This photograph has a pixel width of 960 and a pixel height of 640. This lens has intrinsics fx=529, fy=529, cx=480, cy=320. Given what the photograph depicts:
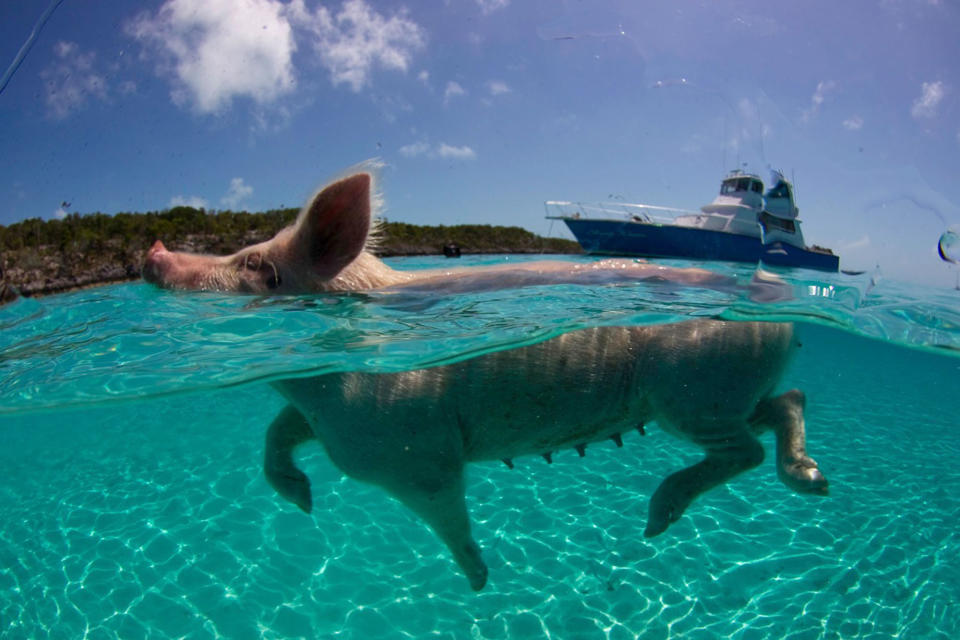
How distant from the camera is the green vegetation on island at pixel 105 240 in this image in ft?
19.0

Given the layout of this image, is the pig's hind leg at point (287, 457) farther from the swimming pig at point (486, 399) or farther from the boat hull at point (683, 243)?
the boat hull at point (683, 243)

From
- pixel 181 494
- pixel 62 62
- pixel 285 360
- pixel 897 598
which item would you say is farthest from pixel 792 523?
pixel 62 62

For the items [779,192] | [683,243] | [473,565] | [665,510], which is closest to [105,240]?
[473,565]

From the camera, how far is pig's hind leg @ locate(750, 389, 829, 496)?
327 cm

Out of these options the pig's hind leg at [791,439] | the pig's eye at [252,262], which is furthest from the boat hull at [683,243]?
the pig's eye at [252,262]

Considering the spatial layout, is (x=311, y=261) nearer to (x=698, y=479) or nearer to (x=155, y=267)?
(x=155, y=267)

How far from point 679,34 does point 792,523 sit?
5.74 meters

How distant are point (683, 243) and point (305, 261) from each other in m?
17.1

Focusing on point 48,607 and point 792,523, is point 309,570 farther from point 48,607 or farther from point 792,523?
point 792,523

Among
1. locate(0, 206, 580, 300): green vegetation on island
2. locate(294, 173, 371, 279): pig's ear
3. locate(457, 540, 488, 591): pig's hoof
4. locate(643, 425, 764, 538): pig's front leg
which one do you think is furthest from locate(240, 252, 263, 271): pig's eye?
locate(643, 425, 764, 538): pig's front leg

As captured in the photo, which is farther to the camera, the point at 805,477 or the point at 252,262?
the point at 252,262

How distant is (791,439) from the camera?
361cm

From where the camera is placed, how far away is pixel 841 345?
1126cm

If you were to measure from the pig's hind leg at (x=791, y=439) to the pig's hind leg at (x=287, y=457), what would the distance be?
10.4ft
